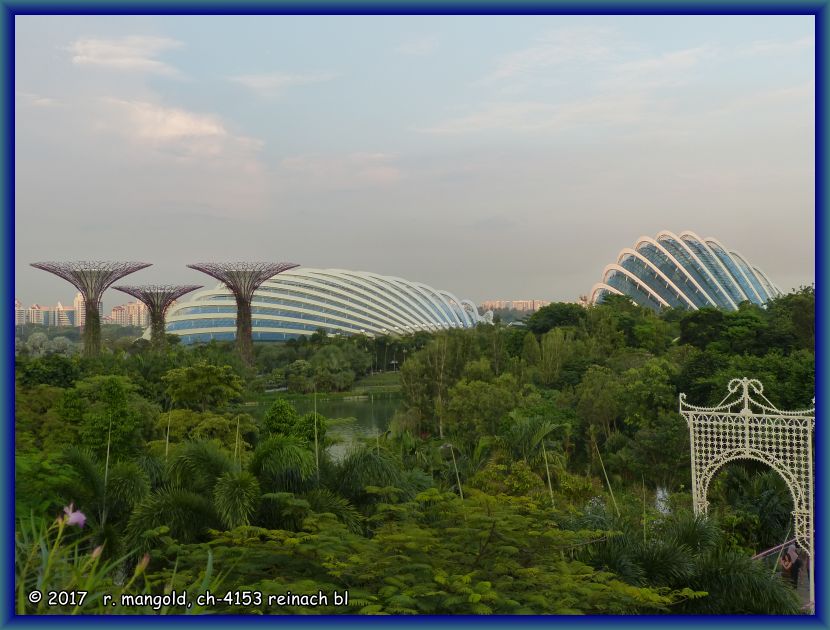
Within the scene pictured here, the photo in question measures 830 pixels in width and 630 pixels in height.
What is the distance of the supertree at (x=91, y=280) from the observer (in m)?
21.8

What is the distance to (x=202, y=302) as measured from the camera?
49094 mm

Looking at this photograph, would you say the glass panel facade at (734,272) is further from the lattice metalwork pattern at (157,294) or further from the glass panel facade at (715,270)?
the lattice metalwork pattern at (157,294)

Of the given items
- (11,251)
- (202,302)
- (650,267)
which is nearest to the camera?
(11,251)

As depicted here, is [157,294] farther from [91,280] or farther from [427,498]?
[427,498]

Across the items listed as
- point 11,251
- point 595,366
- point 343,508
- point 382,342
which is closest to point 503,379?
point 595,366

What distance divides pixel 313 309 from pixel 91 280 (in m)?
28.5

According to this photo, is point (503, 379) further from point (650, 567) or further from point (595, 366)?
point (650, 567)

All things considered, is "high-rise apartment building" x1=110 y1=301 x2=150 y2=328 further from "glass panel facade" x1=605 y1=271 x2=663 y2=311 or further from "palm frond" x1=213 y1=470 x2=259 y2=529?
"palm frond" x1=213 y1=470 x2=259 y2=529

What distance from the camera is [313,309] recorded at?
50.4 meters

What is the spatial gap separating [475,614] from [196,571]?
6.63 feet

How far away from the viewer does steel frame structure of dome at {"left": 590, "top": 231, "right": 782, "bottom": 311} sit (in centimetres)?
3516

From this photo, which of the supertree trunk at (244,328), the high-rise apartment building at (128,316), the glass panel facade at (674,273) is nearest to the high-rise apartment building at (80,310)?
the supertree trunk at (244,328)

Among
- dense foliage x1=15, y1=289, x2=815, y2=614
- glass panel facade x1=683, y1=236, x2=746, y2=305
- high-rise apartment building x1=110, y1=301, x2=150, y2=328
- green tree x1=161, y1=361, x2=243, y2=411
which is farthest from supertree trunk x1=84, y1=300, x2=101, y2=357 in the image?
glass panel facade x1=683, y1=236, x2=746, y2=305

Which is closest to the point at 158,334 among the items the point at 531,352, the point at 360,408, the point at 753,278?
the point at 360,408
